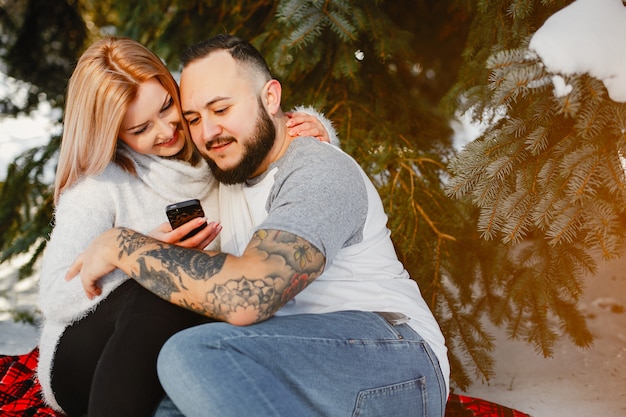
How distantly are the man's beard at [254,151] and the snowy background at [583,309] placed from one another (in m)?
0.80

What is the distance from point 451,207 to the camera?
95.7 inches

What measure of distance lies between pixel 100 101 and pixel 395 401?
1.23 meters

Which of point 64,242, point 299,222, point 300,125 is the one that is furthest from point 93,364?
point 300,125

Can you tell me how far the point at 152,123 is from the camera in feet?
6.39

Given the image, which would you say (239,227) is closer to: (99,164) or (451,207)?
(99,164)

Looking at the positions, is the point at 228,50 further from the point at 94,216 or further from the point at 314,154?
the point at 94,216

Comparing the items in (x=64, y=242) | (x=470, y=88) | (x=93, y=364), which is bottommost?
(x=93, y=364)

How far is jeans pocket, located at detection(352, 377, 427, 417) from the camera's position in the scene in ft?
4.82

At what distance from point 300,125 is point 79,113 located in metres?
0.69

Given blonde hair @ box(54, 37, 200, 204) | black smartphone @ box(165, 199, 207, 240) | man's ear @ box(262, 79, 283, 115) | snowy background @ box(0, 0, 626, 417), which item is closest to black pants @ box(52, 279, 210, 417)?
black smartphone @ box(165, 199, 207, 240)

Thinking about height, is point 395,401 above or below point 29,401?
above

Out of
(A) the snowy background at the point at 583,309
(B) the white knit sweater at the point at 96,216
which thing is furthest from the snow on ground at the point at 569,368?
(B) the white knit sweater at the point at 96,216

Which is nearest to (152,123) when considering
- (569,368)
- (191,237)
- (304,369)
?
(191,237)

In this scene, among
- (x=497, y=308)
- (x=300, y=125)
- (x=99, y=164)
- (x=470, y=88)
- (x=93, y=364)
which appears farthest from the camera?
(x=497, y=308)
